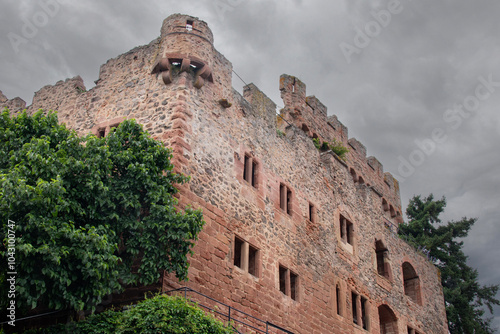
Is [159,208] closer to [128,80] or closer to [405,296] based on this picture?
[128,80]

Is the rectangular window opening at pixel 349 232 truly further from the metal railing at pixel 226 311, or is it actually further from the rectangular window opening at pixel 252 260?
the metal railing at pixel 226 311

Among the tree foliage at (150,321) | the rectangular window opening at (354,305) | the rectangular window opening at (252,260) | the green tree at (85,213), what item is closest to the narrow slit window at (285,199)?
the rectangular window opening at (252,260)

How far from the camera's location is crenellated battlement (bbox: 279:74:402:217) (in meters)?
23.7

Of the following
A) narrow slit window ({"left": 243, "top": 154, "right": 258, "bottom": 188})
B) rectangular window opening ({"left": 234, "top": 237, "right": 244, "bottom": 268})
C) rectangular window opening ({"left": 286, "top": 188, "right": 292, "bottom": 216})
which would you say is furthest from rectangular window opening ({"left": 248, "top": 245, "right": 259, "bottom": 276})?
rectangular window opening ({"left": 286, "top": 188, "right": 292, "bottom": 216})

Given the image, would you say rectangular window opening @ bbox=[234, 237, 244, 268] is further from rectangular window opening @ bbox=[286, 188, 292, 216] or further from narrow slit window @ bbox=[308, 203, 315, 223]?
narrow slit window @ bbox=[308, 203, 315, 223]

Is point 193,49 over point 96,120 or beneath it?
over

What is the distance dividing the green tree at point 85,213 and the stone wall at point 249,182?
1.29 m

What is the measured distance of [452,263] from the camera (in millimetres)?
33062

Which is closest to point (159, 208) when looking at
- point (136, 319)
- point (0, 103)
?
point (136, 319)

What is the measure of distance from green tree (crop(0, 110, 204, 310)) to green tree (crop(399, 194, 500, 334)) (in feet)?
65.2

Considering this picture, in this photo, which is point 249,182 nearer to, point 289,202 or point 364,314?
point 289,202

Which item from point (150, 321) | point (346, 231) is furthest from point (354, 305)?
point (150, 321)

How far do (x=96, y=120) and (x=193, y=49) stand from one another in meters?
3.64

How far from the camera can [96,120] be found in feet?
58.1
